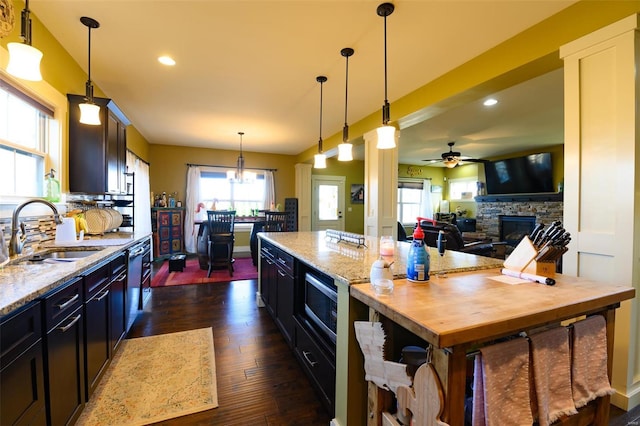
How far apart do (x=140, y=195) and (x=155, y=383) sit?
13.1ft

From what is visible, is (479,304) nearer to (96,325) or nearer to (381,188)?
(96,325)

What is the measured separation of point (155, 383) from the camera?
188 cm

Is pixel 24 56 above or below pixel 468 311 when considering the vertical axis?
above

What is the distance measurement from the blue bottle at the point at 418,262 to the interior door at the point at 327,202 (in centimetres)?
631

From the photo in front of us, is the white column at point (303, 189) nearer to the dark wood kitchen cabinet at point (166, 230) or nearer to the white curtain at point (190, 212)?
the white curtain at point (190, 212)

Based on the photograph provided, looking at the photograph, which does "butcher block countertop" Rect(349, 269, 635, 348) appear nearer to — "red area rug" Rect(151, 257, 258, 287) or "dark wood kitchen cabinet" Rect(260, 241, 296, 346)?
"dark wood kitchen cabinet" Rect(260, 241, 296, 346)

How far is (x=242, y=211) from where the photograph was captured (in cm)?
700

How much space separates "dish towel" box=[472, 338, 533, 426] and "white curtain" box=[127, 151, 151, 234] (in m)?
4.84

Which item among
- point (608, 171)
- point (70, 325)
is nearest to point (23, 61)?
point (70, 325)

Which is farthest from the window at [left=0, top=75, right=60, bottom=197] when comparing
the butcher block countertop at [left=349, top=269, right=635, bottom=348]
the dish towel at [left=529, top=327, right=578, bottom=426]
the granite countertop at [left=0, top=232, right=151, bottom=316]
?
the dish towel at [left=529, top=327, right=578, bottom=426]

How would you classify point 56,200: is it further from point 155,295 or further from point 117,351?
point 155,295

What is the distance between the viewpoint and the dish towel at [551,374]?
998 mm

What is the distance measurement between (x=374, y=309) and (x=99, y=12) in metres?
2.74

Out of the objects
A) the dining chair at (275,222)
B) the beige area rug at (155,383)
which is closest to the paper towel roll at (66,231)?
the beige area rug at (155,383)
